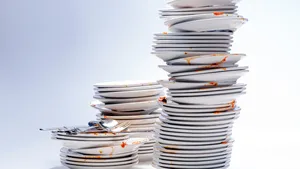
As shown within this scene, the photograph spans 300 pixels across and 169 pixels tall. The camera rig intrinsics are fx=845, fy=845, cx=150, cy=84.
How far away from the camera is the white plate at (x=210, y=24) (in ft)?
16.2

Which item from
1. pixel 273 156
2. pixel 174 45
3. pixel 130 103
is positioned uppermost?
pixel 174 45

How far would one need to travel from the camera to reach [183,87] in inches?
198

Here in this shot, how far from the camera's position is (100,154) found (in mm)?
5199

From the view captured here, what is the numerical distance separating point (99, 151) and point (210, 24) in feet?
3.38

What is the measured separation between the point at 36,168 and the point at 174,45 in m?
1.25

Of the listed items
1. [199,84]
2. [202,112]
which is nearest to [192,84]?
[199,84]

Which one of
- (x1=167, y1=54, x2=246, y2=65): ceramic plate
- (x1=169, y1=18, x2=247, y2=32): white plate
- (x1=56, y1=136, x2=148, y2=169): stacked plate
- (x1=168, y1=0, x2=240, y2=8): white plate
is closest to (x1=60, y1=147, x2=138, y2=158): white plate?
(x1=56, y1=136, x2=148, y2=169): stacked plate

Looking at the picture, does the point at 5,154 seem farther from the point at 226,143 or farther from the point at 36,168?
the point at 226,143

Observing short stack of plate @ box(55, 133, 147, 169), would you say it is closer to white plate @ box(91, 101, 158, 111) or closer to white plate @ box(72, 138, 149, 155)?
white plate @ box(72, 138, 149, 155)

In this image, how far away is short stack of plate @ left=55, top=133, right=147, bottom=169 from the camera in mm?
Answer: 5152

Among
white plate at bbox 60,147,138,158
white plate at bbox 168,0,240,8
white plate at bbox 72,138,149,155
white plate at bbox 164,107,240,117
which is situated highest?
white plate at bbox 168,0,240,8

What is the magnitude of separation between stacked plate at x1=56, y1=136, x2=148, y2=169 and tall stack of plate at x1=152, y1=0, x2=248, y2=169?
0.81 feet

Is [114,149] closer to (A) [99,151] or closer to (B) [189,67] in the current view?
(A) [99,151]

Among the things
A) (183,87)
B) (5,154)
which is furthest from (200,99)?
(5,154)
